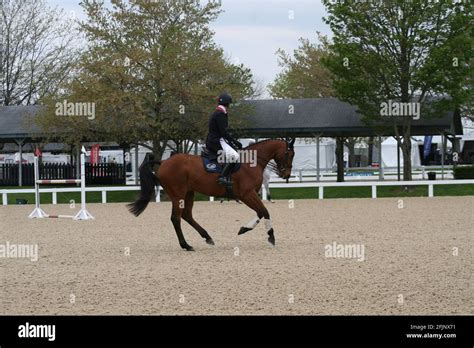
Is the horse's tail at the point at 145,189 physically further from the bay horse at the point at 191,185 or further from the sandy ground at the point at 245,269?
the sandy ground at the point at 245,269

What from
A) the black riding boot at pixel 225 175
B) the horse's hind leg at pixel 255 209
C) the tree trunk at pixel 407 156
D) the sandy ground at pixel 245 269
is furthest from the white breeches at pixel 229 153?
the tree trunk at pixel 407 156

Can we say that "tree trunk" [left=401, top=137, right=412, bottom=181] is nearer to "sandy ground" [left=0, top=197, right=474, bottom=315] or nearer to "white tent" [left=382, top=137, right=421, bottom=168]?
"sandy ground" [left=0, top=197, right=474, bottom=315]

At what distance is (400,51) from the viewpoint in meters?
36.1

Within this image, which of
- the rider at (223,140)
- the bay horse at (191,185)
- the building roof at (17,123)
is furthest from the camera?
the building roof at (17,123)

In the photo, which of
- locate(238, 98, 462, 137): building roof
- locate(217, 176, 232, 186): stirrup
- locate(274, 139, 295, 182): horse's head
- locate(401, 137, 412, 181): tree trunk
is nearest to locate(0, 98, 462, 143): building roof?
locate(238, 98, 462, 137): building roof

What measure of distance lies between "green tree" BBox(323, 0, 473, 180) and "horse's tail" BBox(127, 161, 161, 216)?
2146cm

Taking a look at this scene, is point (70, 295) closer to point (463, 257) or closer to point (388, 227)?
point (463, 257)

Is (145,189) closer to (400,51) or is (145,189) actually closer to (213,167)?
(213,167)

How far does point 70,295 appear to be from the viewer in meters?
9.72

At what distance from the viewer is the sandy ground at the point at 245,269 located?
896 centimetres

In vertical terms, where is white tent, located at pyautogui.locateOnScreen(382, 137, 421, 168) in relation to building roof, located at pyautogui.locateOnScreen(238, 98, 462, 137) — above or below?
below

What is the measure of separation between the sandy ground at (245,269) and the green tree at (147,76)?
14.5m

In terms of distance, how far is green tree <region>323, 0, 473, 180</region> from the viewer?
3466cm

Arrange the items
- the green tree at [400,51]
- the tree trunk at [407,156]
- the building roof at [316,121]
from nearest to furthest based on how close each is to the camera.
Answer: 1. the green tree at [400,51]
2. the tree trunk at [407,156]
3. the building roof at [316,121]
